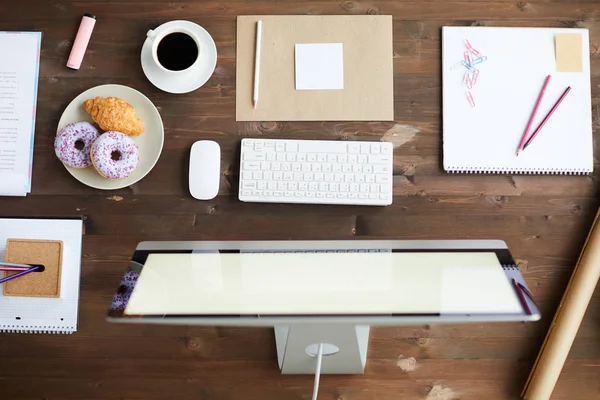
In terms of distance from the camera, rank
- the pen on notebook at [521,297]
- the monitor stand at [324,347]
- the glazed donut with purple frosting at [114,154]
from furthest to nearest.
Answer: the glazed donut with purple frosting at [114,154] → the monitor stand at [324,347] → the pen on notebook at [521,297]

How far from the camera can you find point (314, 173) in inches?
37.7

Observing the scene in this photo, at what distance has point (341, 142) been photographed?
0.96m

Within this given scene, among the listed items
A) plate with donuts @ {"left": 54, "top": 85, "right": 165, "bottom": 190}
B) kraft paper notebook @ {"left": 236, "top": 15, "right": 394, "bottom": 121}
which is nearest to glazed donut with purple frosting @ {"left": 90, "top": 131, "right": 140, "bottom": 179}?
plate with donuts @ {"left": 54, "top": 85, "right": 165, "bottom": 190}

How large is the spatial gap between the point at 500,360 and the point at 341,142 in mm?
510

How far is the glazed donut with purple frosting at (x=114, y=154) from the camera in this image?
898mm

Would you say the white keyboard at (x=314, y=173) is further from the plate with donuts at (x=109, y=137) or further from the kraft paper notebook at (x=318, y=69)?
the plate with donuts at (x=109, y=137)

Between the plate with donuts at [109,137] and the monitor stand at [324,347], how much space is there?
0.40 metres

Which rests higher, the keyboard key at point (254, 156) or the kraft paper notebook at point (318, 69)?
the kraft paper notebook at point (318, 69)

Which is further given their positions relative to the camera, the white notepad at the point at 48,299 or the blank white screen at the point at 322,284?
the white notepad at the point at 48,299

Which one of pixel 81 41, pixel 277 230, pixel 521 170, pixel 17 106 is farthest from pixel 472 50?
pixel 17 106

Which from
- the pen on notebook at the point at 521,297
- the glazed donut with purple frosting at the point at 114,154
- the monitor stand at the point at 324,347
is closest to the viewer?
the pen on notebook at the point at 521,297

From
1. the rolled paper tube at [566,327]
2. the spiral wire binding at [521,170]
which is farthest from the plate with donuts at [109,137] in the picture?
the rolled paper tube at [566,327]

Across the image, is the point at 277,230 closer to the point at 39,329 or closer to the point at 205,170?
the point at 205,170

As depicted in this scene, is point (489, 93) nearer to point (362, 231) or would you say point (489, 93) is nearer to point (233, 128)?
point (362, 231)
